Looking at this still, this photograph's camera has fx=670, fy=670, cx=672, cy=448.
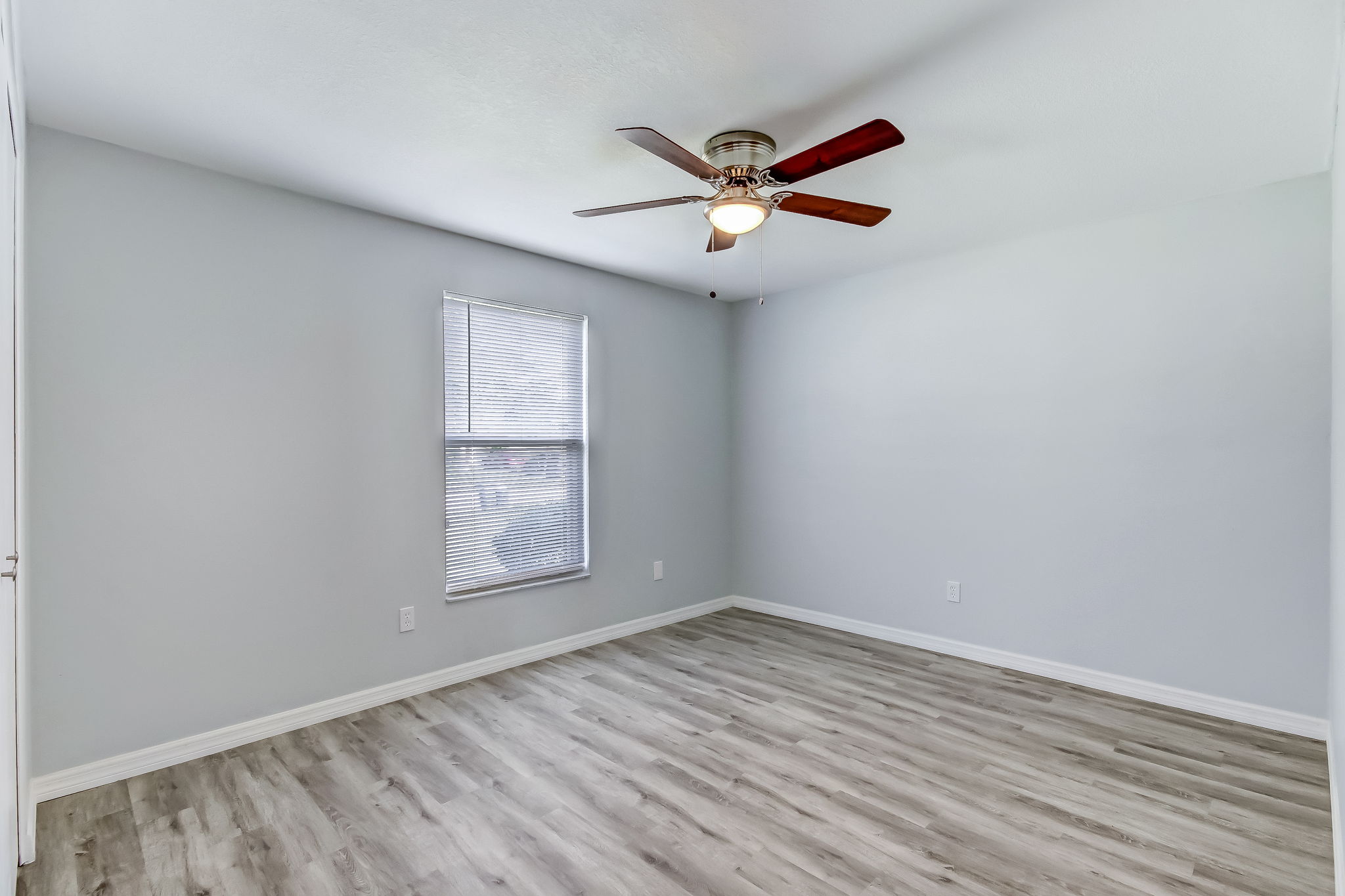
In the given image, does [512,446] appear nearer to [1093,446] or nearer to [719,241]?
[719,241]

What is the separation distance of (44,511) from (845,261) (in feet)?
13.2

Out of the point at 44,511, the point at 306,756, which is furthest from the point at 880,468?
the point at 44,511

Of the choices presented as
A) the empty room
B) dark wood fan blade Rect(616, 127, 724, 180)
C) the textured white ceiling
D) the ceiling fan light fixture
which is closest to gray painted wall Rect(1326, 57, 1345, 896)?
the empty room

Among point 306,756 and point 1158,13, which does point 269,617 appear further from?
point 1158,13

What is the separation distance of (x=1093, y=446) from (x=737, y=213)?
2.35 metres

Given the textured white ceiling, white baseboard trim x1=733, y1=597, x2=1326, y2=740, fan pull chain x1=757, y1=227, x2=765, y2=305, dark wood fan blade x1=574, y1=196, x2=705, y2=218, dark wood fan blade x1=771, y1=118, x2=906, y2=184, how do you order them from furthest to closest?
fan pull chain x1=757, y1=227, x2=765, y2=305, white baseboard trim x1=733, y1=597, x2=1326, y2=740, dark wood fan blade x1=574, y1=196, x2=705, y2=218, dark wood fan blade x1=771, y1=118, x2=906, y2=184, the textured white ceiling

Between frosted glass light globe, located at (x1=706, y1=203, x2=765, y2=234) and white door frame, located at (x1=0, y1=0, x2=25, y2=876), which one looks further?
frosted glass light globe, located at (x1=706, y1=203, x2=765, y2=234)

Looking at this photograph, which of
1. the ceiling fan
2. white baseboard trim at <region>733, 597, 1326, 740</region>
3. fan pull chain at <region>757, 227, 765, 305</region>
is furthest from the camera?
fan pull chain at <region>757, 227, 765, 305</region>

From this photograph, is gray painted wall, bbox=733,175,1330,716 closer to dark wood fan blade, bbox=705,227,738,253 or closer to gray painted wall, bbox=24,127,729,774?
dark wood fan blade, bbox=705,227,738,253

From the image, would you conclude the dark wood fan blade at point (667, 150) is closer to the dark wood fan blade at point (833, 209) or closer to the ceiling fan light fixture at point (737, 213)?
the ceiling fan light fixture at point (737, 213)

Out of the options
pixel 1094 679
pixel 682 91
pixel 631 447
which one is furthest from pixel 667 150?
pixel 1094 679

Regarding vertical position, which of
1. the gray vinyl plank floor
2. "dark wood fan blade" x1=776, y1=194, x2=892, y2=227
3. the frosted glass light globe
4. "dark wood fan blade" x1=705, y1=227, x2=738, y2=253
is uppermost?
"dark wood fan blade" x1=705, y1=227, x2=738, y2=253

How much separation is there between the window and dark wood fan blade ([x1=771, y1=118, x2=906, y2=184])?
6.73 feet

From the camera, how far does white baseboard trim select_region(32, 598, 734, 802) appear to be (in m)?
2.48
